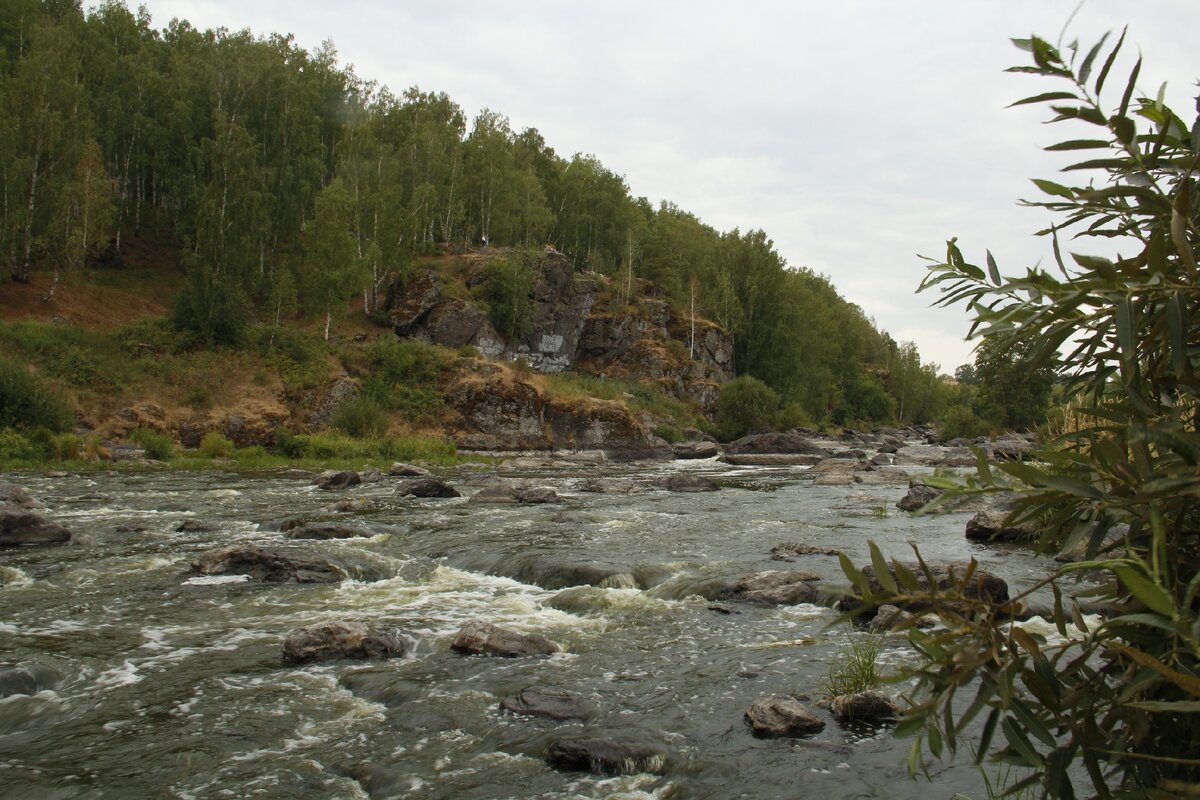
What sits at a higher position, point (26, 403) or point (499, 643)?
point (26, 403)

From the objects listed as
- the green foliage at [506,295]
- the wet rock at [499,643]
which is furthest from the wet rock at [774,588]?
the green foliage at [506,295]

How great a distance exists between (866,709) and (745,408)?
55540mm

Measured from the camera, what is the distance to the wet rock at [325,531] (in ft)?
55.2

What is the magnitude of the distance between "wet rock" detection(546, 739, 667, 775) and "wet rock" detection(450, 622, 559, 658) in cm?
275

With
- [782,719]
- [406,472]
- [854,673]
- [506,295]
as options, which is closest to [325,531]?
[854,673]

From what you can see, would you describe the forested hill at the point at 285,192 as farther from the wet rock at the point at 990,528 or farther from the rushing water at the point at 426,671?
the wet rock at the point at 990,528

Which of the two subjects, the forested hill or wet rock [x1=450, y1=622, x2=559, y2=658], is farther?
the forested hill

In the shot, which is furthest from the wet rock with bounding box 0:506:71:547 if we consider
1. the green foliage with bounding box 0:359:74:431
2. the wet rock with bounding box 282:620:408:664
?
the green foliage with bounding box 0:359:74:431

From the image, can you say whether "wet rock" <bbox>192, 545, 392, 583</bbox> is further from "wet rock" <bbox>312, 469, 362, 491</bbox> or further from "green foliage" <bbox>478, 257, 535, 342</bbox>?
"green foliage" <bbox>478, 257, 535, 342</bbox>

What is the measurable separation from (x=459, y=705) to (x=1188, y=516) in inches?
267

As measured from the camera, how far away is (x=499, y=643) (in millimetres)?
9406

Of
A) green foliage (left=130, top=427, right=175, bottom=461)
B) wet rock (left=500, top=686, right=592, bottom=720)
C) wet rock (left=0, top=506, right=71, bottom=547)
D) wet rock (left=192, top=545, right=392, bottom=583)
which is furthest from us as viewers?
green foliage (left=130, top=427, right=175, bottom=461)

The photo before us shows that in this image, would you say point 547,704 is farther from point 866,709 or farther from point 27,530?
point 27,530

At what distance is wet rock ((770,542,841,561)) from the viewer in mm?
14938
